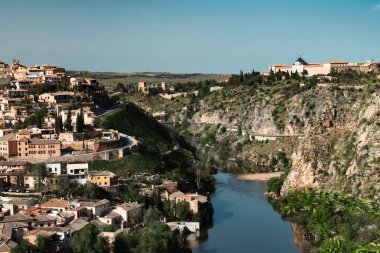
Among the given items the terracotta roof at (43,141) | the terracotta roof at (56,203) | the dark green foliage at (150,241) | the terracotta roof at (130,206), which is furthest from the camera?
the terracotta roof at (43,141)

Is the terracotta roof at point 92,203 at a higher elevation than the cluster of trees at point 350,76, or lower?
lower

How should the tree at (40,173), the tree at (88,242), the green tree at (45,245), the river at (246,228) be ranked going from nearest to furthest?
the green tree at (45,245) < the tree at (88,242) < the river at (246,228) < the tree at (40,173)

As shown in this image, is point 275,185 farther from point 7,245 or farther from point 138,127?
point 7,245

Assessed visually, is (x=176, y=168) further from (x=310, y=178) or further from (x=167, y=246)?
(x=167, y=246)

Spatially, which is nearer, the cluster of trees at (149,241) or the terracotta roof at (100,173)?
the cluster of trees at (149,241)

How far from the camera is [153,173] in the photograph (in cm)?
4794

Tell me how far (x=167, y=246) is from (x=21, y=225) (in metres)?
7.87

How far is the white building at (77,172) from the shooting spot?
43.0m

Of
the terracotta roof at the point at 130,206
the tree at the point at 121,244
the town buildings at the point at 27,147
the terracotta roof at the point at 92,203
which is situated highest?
the town buildings at the point at 27,147

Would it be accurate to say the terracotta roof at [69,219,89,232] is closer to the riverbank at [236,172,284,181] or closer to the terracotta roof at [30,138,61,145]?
the terracotta roof at [30,138,61,145]

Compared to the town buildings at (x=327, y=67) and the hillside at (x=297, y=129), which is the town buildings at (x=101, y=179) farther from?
the town buildings at (x=327, y=67)

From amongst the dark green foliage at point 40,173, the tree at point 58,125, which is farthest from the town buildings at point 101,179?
the tree at point 58,125

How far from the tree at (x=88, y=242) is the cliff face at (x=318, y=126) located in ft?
39.0

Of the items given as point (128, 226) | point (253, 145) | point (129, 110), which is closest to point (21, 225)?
point (128, 226)
